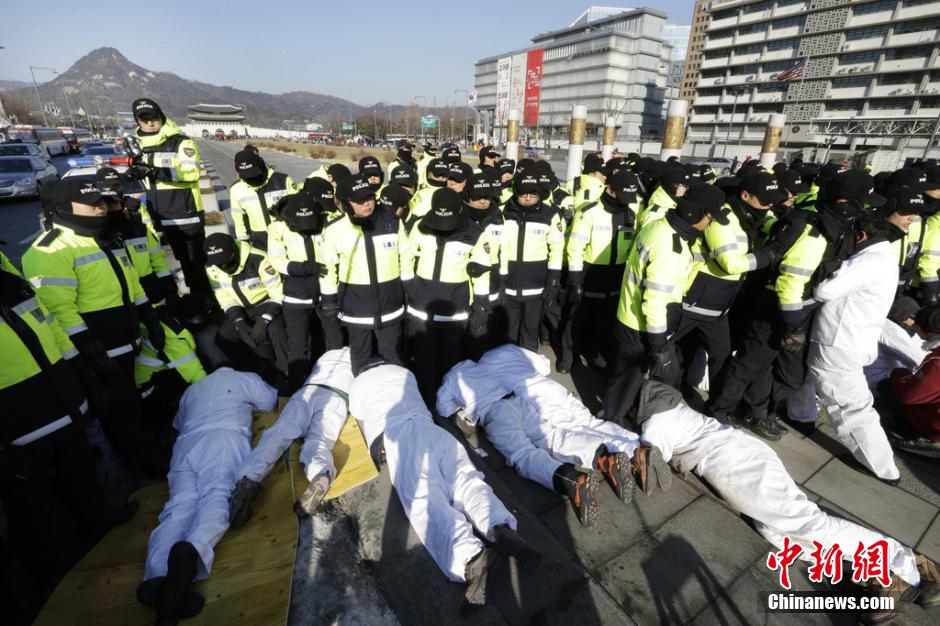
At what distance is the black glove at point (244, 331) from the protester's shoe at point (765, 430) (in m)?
4.92

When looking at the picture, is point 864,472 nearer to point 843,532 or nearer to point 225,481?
point 843,532

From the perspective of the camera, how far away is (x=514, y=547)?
7.74 feet

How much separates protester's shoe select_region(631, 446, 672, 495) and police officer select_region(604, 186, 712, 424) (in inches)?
29.2

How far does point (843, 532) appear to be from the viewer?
2590 millimetres

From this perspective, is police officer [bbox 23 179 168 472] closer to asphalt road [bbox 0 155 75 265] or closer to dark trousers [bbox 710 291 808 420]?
dark trousers [bbox 710 291 808 420]

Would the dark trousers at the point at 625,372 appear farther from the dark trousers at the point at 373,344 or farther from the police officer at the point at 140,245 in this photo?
the police officer at the point at 140,245

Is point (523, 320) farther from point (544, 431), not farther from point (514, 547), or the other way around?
point (514, 547)

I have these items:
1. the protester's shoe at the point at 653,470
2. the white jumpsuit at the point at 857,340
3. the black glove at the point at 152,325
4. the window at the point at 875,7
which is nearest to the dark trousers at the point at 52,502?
the black glove at the point at 152,325

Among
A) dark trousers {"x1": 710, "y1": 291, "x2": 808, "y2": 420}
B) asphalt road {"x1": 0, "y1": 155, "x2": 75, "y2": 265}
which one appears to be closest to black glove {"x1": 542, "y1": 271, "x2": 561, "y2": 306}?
dark trousers {"x1": 710, "y1": 291, "x2": 808, "y2": 420}

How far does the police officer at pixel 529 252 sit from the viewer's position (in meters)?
4.47

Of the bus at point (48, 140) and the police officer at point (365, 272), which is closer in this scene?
the police officer at point (365, 272)

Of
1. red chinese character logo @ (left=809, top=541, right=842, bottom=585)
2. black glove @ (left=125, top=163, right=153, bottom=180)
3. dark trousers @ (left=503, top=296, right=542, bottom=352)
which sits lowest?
red chinese character logo @ (left=809, top=541, right=842, bottom=585)

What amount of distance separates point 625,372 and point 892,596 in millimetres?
1996

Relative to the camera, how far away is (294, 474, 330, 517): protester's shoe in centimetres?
280
